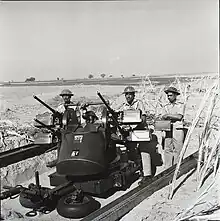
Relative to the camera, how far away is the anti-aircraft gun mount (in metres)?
2.20

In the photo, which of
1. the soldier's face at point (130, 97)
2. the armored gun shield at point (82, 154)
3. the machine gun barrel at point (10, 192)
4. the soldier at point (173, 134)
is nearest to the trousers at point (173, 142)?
the soldier at point (173, 134)

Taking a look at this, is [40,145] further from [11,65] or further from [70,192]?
[11,65]

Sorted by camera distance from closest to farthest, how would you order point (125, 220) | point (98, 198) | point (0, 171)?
1. point (125, 220)
2. point (98, 198)
3. point (0, 171)

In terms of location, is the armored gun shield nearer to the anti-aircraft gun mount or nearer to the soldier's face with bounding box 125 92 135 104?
the anti-aircraft gun mount

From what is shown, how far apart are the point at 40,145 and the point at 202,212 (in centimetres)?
124

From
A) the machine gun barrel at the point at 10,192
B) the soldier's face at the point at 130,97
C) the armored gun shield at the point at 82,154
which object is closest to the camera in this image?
the machine gun barrel at the point at 10,192

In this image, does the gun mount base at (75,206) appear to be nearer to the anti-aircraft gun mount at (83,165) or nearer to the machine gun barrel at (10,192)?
the anti-aircraft gun mount at (83,165)

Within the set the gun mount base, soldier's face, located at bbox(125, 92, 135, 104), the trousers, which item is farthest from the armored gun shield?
the trousers

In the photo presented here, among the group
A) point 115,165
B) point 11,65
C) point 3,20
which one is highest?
point 3,20

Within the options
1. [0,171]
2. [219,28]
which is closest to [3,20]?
[219,28]

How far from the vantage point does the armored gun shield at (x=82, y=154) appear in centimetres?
218

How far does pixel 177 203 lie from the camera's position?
7.18ft

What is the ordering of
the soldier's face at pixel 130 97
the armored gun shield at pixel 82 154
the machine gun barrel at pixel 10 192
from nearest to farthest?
the machine gun barrel at pixel 10 192 < the armored gun shield at pixel 82 154 < the soldier's face at pixel 130 97

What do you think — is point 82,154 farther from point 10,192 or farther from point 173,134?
point 173,134
